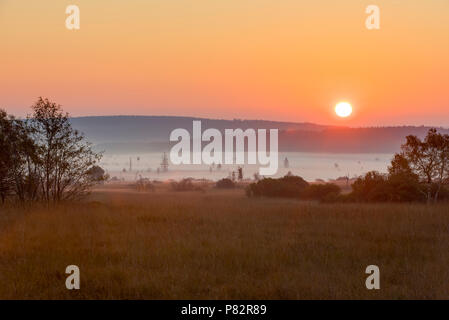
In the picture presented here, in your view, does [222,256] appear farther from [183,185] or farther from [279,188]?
[183,185]

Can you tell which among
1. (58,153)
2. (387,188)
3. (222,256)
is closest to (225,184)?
(387,188)

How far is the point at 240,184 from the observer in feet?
234

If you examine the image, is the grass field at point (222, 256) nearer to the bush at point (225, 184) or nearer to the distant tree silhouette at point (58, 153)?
the distant tree silhouette at point (58, 153)

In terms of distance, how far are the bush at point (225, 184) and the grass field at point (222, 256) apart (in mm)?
50299

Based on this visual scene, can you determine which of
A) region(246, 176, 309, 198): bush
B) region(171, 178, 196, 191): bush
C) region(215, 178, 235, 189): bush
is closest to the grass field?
region(246, 176, 309, 198): bush

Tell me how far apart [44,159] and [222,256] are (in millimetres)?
15271

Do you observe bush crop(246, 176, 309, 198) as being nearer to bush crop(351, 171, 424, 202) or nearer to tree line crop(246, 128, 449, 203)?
tree line crop(246, 128, 449, 203)

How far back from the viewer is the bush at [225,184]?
70.3 meters

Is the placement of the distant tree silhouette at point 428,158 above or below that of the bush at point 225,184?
above

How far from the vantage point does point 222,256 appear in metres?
12.5

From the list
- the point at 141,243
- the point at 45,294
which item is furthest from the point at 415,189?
the point at 45,294

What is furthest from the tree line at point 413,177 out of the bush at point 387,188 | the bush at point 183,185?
the bush at point 183,185

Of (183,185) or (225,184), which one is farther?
(225,184)
